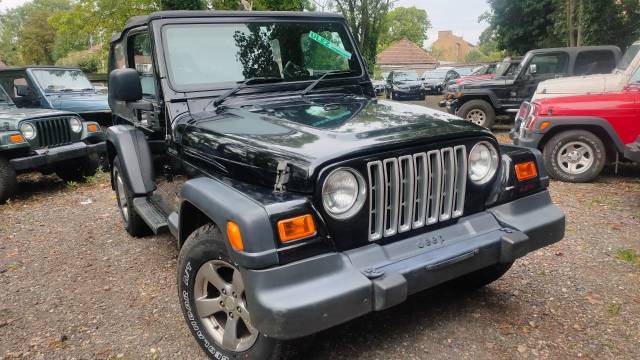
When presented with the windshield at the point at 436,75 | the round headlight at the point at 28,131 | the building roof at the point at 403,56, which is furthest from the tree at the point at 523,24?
the building roof at the point at 403,56

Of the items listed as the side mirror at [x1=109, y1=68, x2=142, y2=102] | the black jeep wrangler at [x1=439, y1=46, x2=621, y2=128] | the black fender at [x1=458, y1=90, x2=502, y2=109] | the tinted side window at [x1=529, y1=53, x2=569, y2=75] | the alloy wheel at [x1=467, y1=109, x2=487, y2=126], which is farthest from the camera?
the alloy wheel at [x1=467, y1=109, x2=487, y2=126]

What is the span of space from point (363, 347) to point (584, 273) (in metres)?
A: 2.06

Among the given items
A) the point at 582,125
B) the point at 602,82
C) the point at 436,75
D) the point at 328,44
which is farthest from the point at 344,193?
the point at 436,75

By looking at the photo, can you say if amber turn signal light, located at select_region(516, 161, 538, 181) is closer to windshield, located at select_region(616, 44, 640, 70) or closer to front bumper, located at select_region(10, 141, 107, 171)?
windshield, located at select_region(616, 44, 640, 70)

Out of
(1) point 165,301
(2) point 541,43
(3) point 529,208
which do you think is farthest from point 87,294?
(2) point 541,43

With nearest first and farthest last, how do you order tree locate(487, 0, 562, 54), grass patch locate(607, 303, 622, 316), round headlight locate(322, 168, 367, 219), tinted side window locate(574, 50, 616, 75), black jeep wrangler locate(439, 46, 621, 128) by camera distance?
round headlight locate(322, 168, 367, 219)
grass patch locate(607, 303, 622, 316)
tinted side window locate(574, 50, 616, 75)
black jeep wrangler locate(439, 46, 621, 128)
tree locate(487, 0, 562, 54)

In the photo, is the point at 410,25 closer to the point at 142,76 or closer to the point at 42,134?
the point at 42,134

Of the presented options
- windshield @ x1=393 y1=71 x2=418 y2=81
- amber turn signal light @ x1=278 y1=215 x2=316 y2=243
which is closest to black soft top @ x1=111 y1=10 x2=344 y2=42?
amber turn signal light @ x1=278 y1=215 x2=316 y2=243

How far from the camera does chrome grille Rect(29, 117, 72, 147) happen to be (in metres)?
6.75

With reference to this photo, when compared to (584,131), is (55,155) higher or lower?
higher

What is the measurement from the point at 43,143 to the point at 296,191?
600 cm

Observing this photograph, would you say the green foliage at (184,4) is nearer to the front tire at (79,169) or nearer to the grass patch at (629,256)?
the front tire at (79,169)

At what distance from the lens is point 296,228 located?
84.4 inches

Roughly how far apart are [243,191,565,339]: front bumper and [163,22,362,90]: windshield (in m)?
1.82
